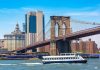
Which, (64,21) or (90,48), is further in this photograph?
(90,48)

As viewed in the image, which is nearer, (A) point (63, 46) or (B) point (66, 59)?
(B) point (66, 59)

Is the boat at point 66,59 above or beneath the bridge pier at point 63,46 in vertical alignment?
beneath

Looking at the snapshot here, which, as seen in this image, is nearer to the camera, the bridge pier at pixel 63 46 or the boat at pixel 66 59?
the boat at pixel 66 59

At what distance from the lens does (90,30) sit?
86938 mm

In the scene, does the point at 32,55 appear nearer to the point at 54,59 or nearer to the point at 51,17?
the point at 51,17

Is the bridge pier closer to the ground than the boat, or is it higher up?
higher up

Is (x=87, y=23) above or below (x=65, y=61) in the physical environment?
above

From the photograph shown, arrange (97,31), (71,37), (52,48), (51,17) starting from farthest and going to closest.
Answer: (51,17)
(52,48)
(71,37)
(97,31)

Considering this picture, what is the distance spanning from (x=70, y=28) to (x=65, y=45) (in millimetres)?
6258

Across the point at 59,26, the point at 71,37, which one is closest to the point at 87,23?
the point at 71,37

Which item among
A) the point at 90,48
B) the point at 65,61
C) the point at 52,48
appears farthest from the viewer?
the point at 90,48

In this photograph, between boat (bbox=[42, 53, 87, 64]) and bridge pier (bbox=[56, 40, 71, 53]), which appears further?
bridge pier (bbox=[56, 40, 71, 53])

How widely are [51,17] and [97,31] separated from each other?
23.4m

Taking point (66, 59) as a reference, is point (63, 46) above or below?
above
